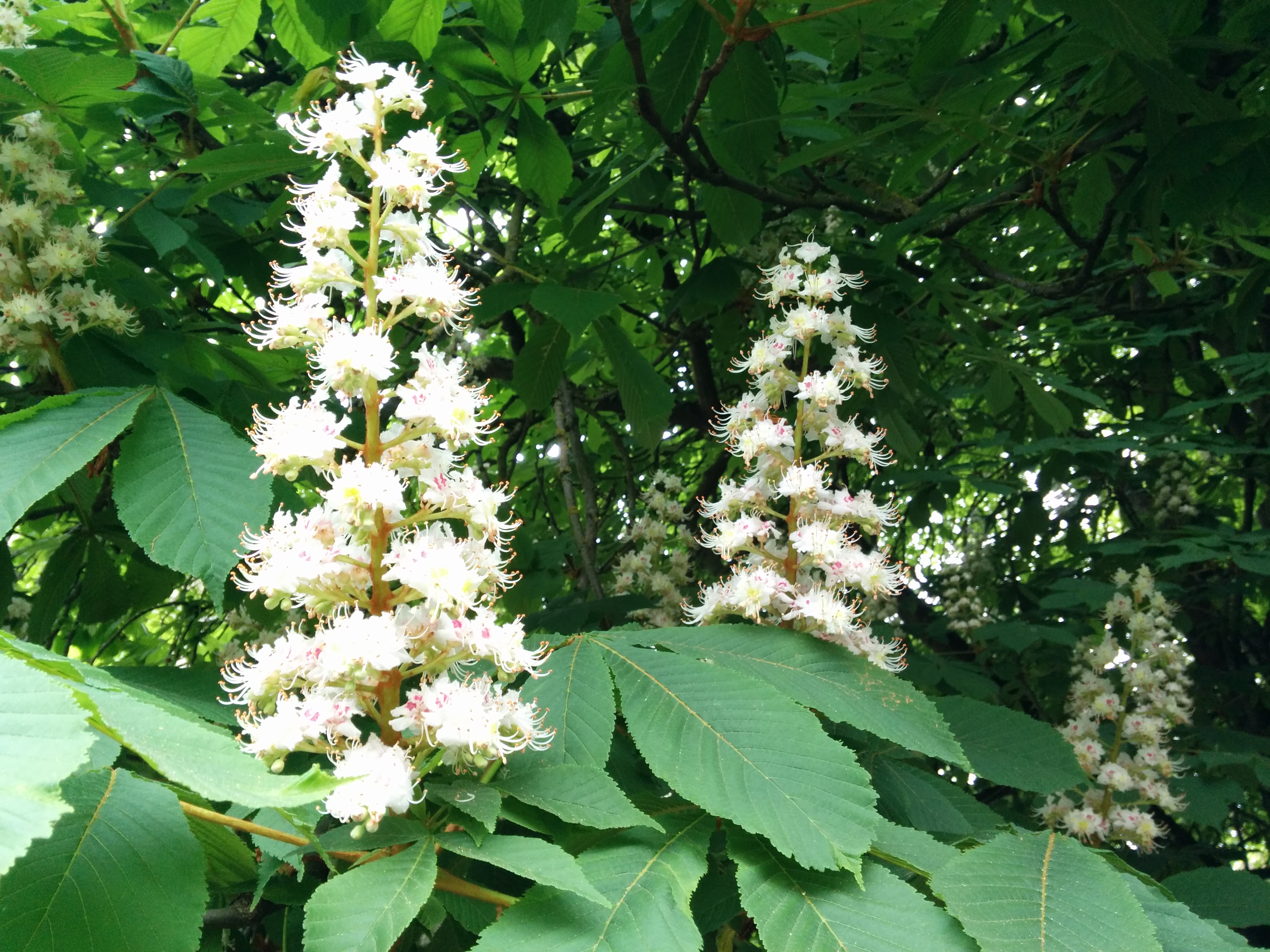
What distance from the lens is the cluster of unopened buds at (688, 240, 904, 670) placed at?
1.98 m

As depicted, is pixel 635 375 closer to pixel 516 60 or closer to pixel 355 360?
pixel 516 60

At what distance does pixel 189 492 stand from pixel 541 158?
1616 millimetres

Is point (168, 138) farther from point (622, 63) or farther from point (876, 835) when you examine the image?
point (876, 835)

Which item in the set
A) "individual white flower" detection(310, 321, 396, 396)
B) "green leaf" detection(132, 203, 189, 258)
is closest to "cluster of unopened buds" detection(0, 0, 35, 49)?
"green leaf" detection(132, 203, 189, 258)

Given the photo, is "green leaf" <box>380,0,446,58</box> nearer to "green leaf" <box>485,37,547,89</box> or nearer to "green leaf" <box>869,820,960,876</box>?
"green leaf" <box>485,37,547,89</box>

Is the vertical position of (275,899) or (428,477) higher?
(428,477)

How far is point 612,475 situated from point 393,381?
1.86 metres

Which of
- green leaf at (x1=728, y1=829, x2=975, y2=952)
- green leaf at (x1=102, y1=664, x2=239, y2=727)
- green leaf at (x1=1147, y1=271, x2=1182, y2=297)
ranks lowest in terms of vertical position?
green leaf at (x1=102, y1=664, x2=239, y2=727)

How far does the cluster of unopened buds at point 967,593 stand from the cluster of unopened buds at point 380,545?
12.6ft

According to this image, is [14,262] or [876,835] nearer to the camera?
[876,835]

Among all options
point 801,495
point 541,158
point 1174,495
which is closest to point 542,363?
point 541,158

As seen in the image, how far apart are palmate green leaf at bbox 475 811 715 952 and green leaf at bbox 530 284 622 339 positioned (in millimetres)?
1309

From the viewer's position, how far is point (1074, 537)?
18.7ft

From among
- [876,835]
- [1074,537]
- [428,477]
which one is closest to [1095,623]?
[1074,537]
